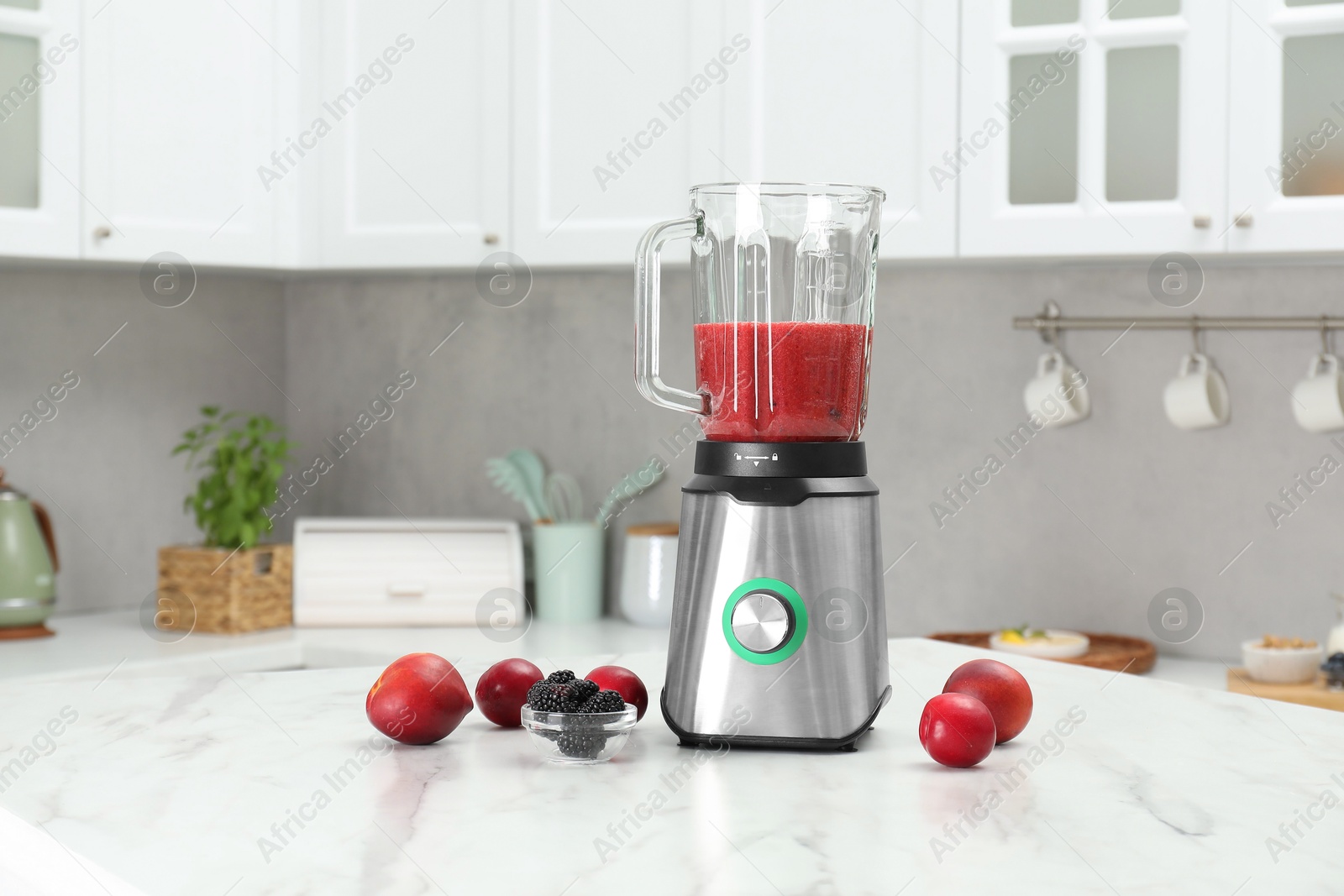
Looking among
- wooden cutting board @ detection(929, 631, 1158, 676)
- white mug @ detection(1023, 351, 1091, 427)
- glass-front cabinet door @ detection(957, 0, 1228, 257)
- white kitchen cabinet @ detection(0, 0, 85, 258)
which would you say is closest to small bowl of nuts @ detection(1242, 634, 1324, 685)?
wooden cutting board @ detection(929, 631, 1158, 676)

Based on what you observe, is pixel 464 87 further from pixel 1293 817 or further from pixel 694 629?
pixel 1293 817

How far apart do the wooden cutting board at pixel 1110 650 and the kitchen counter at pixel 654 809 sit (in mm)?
871

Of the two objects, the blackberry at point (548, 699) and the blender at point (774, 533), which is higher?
the blender at point (774, 533)

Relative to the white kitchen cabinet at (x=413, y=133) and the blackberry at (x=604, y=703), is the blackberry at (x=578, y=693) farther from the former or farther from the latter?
the white kitchen cabinet at (x=413, y=133)

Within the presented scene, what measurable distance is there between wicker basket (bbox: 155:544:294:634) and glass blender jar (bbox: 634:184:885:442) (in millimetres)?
1382

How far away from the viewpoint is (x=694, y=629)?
2.67ft

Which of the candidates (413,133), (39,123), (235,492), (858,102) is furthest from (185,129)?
(858,102)

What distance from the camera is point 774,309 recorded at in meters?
0.93

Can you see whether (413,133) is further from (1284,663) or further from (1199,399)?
(1284,663)

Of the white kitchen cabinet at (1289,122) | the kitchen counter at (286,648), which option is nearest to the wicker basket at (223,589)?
the kitchen counter at (286,648)

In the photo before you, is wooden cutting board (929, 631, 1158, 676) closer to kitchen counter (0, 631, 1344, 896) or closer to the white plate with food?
the white plate with food

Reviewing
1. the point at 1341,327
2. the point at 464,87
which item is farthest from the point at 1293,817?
the point at 464,87

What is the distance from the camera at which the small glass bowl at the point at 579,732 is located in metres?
0.77

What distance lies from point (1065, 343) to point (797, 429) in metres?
1.26
